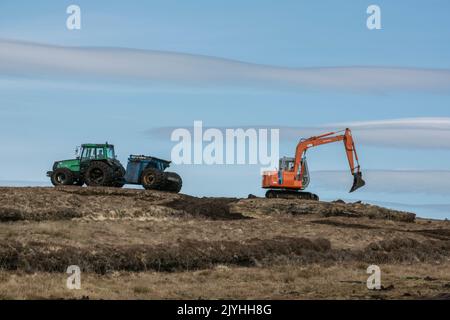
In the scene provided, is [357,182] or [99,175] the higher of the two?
[99,175]

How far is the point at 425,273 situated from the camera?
3556 centimetres

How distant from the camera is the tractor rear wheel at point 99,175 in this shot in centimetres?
5612

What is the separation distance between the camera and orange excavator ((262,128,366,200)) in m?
58.6

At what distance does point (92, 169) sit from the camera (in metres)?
56.8

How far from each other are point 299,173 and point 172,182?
348 inches

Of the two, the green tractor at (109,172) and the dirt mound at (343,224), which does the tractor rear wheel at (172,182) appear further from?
the dirt mound at (343,224)

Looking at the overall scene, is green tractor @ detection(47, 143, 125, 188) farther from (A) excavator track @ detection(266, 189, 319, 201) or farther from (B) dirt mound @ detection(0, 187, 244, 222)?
(A) excavator track @ detection(266, 189, 319, 201)

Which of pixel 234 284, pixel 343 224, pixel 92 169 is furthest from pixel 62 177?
pixel 234 284

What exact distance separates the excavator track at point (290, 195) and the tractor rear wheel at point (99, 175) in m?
11.3

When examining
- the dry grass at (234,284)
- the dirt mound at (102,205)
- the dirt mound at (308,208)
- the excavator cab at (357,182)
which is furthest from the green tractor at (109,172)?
the dry grass at (234,284)

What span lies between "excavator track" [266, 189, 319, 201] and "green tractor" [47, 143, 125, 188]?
1041 cm

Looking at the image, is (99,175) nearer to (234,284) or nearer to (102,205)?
(102,205)
